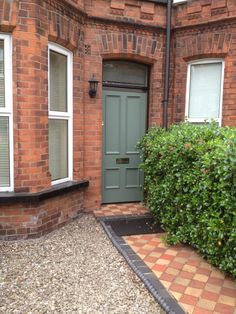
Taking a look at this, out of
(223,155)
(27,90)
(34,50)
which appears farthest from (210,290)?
(34,50)

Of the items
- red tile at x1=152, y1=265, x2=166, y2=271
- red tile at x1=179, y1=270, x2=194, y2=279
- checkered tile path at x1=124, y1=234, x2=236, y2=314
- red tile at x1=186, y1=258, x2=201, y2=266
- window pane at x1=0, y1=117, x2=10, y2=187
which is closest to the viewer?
checkered tile path at x1=124, y1=234, x2=236, y2=314

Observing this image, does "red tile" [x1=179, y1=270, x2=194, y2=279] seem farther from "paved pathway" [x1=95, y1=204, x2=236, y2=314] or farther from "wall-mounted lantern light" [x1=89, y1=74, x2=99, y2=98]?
"wall-mounted lantern light" [x1=89, y1=74, x2=99, y2=98]

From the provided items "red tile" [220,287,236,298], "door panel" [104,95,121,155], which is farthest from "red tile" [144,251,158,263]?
"door panel" [104,95,121,155]

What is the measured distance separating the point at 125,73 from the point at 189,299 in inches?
153

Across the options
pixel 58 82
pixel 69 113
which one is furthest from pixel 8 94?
pixel 69 113

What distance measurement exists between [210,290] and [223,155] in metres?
1.28

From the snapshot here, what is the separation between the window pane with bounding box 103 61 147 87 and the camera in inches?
201

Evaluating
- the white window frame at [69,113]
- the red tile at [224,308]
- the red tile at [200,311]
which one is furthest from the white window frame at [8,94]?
the red tile at [224,308]

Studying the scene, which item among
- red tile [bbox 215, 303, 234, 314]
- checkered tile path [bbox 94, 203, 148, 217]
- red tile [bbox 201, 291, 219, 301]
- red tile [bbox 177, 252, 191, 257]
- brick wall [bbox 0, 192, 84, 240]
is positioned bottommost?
red tile [bbox 215, 303, 234, 314]

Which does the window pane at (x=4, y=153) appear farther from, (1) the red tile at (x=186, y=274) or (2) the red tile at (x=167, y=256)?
(1) the red tile at (x=186, y=274)

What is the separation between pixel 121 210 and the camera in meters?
5.04

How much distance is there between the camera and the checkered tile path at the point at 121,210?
4855 mm

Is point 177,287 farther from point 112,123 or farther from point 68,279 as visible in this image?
point 112,123

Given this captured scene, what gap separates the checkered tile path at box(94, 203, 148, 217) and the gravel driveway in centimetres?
94
